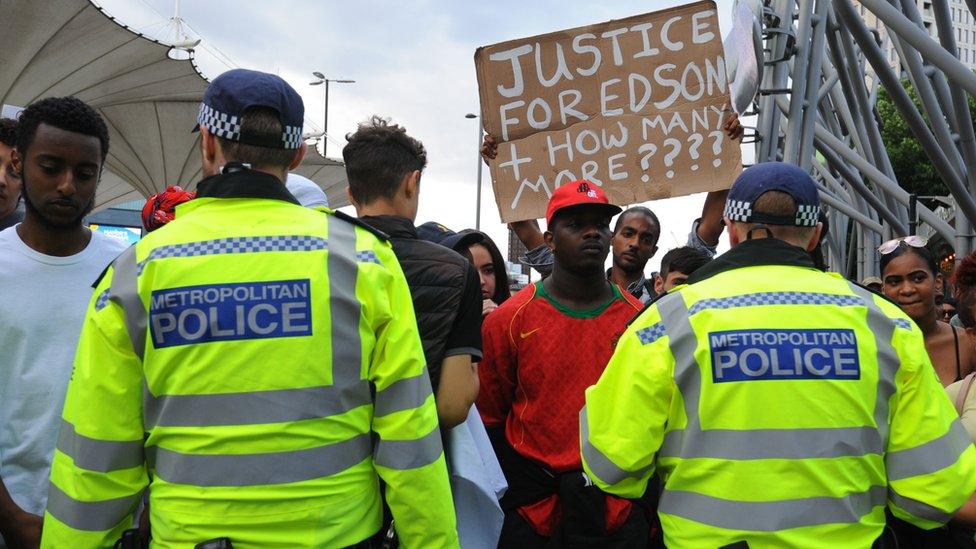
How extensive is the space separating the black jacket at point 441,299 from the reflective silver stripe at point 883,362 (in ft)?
3.75

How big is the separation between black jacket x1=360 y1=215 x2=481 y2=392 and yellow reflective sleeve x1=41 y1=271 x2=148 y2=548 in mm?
857

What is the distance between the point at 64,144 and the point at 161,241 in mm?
1016

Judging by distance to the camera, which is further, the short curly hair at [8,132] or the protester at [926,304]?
the protester at [926,304]

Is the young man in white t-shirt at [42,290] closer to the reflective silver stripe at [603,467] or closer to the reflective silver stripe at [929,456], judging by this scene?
the reflective silver stripe at [603,467]

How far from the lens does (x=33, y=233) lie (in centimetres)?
281

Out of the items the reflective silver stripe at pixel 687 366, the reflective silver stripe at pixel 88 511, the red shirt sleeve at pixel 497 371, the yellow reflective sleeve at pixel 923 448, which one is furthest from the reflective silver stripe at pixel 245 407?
the yellow reflective sleeve at pixel 923 448

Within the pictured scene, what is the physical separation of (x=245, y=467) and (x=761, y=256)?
1.53 meters

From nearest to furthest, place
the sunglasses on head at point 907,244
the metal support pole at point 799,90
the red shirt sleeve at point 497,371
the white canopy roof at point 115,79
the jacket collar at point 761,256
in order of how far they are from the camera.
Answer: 1. the jacket collar at point 761,256
2. the red shirt sleeve at point 497,371
3. the sunglasses on head at point 907,244
4. the metal support pole at point 799,90
5. the white canopy roof at point 115,79

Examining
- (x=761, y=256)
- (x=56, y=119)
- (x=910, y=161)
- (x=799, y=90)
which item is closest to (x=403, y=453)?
(x=761, y=256)

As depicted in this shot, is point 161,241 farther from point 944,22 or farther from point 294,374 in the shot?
point 944,22

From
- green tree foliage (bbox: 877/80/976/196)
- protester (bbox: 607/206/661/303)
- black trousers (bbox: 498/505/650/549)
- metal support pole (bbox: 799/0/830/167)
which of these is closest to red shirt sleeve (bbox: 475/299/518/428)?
black trousers (bbox: 498/505/650/549)

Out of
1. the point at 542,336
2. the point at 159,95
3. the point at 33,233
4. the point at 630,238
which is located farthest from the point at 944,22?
the point at 159,95

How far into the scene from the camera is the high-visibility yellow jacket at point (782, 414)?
2244 mm

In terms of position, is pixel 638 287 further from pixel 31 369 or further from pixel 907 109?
pixel 907 109
